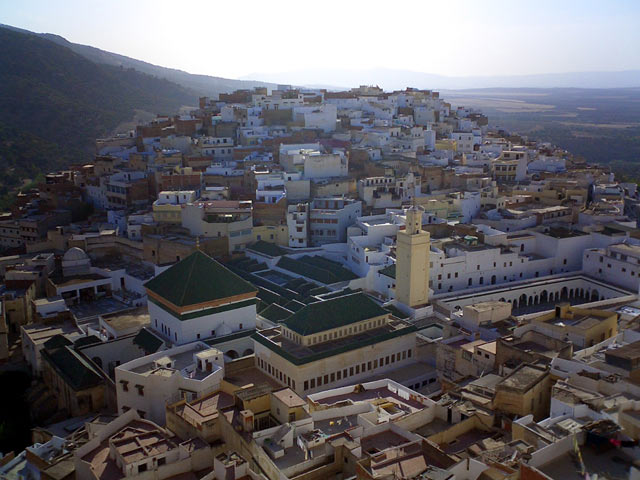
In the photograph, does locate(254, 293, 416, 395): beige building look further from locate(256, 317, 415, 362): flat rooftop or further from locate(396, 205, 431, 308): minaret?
locate(396, 205, 431, 308): minaret

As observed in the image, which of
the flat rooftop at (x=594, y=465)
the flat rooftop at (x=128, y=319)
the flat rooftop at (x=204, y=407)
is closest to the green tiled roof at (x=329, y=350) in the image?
the flat rooftop at (x=204, y=407)

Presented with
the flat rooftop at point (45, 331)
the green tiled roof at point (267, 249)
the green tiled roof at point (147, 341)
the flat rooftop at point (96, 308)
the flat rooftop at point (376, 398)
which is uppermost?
the green tiled roof at point (267, 249)

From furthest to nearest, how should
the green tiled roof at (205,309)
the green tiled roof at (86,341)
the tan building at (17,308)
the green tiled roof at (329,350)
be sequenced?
the tan building at (17,308) → the green tiled roof at (86,341) → the green tiled roof at (205,309) → the green tiled roof at (329,350)

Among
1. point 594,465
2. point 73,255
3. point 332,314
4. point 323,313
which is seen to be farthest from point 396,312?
point 73,255

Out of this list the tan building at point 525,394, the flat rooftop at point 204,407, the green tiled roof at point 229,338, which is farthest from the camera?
the green tiled roof at point 229,338

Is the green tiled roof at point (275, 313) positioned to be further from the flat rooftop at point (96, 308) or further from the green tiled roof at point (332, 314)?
the flat rooftop at point (96, 308)

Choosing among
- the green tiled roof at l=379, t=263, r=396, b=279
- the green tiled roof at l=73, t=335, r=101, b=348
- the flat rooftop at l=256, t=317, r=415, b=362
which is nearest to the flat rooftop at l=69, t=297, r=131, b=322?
the green tiled roof at l=73, t=335, r=101, b=348
